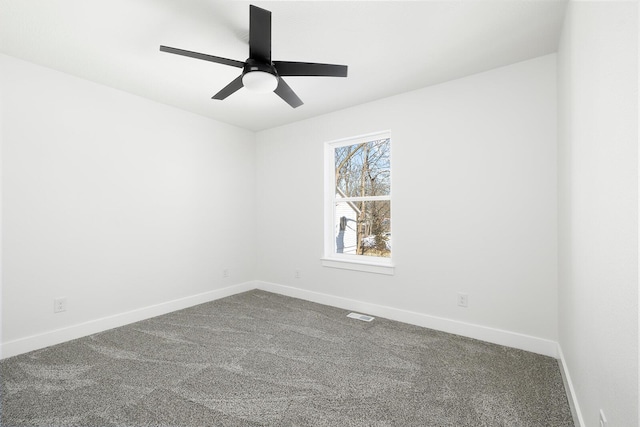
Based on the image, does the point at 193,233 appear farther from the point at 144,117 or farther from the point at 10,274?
the point at 10,274

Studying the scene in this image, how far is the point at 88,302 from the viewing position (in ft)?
9.72

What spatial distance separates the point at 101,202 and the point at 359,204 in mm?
2833

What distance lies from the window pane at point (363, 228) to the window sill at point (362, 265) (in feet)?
0.72

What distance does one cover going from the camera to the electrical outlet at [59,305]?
2.74 meters

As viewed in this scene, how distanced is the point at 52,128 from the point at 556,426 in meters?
4.30

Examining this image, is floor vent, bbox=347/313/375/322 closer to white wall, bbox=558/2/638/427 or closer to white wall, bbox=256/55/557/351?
white wall, bbox=256/55/557/351

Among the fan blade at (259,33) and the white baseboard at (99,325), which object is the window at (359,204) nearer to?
the white baseboard at (99,325)

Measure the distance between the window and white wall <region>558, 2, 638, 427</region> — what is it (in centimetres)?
187

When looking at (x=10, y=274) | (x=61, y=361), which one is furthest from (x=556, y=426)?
(x=10, y=274)

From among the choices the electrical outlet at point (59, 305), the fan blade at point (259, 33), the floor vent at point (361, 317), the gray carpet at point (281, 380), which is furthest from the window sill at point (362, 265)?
the electrical outlet at point (59, 305)

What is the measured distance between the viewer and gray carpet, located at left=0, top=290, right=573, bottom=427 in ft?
5.74

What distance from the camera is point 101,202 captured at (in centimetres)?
306

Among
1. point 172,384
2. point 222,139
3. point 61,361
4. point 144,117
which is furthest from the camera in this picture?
point 222,139

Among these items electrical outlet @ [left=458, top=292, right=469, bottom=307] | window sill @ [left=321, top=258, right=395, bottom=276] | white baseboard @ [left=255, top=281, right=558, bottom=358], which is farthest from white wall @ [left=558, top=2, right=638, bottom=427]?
window sill @ [left=321, top=258, right=395, bottom=276]
